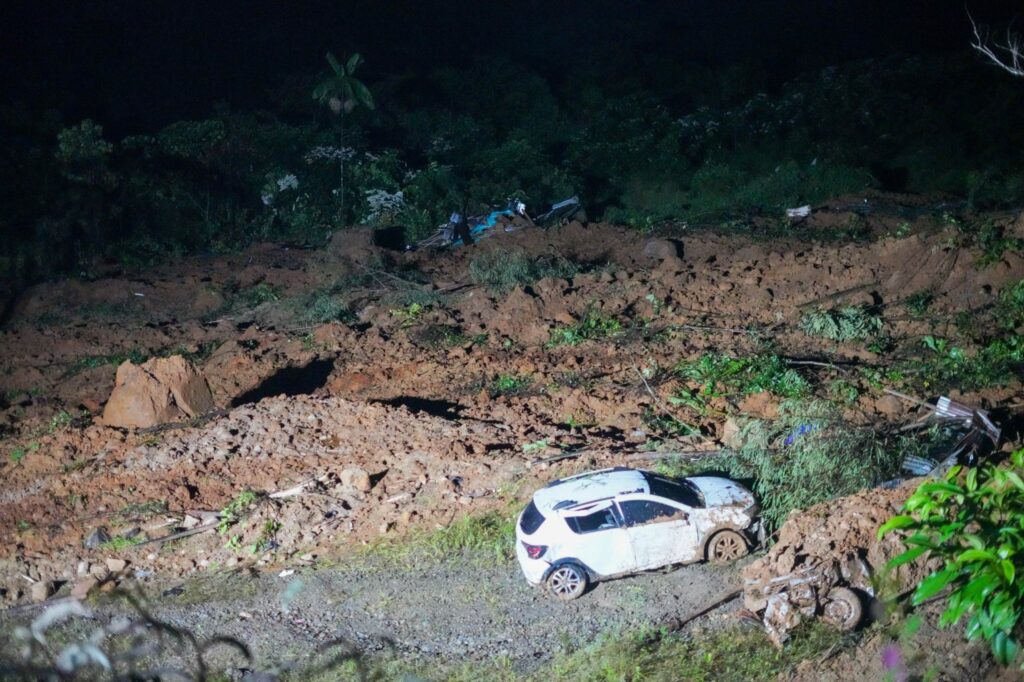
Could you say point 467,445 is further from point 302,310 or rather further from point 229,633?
point 302,310

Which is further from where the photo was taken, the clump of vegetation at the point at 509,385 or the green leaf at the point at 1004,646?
the clump of vegetation at the point at 509,385

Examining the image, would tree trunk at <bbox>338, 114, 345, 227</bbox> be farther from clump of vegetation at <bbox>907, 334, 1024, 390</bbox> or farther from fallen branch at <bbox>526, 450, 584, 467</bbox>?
clump of vegetation at <bbox>907, 334, 1024, 390</bbox>

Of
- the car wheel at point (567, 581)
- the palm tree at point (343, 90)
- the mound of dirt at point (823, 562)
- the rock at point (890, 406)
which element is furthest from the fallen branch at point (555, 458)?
the palm tree at point (343, 90)

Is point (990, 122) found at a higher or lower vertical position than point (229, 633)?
lower

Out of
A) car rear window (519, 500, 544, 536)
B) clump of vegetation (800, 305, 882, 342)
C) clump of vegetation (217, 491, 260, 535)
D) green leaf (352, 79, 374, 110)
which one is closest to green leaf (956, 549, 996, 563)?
car rear window (519, 500, 544, 536)

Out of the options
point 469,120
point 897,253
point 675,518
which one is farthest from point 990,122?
point 675,518

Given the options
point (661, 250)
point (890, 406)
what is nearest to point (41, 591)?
point (890, 406)

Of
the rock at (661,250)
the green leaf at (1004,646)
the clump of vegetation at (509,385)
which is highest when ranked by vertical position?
the green leaf at (1004,646)

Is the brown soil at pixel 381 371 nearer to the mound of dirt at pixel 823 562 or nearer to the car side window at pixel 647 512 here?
the car side window at pixel 647 512

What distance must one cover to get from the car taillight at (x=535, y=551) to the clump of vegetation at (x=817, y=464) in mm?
2433

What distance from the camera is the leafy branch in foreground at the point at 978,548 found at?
4.23 meters

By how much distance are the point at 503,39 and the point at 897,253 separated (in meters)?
33.5

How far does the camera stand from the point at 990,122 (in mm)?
25953

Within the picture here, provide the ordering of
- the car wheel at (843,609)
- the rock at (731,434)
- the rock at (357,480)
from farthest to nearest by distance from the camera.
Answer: the rock at (357,480), the rock at (731,434), the car wheel at (843,609)
